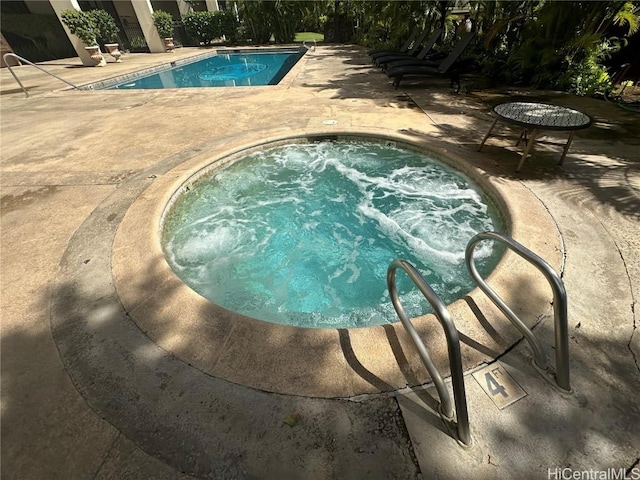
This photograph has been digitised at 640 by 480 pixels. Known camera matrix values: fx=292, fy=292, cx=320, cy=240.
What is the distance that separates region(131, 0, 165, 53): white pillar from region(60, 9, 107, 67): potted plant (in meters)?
5.37

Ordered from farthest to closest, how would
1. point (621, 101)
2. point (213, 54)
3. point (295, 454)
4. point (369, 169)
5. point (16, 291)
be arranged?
1. point (213, 54)
2. point (621, 101)
3. point (369, 169)
4. point (16, 291)
5. point (295, 454)

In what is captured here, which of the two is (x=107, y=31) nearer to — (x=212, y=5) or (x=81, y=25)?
(x=81, y=25)

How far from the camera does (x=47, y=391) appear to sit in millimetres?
2156

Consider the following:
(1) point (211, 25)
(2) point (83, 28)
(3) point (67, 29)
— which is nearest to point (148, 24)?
(1) point (211, 25)

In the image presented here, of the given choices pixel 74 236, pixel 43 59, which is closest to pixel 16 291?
pixel 74 236

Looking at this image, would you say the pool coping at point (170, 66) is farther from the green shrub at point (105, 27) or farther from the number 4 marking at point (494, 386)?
the number 4 marking at point (494, 386)

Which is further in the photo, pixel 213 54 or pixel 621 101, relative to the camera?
pixel 213 54

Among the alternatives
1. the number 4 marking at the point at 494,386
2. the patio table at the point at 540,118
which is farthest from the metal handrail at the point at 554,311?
the patio table at the point at 540,118

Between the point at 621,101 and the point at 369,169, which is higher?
the point at 621,101

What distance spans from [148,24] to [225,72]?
9.14 metres

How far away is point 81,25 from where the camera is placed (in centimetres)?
1552

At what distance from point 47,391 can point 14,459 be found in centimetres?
43

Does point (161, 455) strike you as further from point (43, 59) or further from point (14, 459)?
point (43, 59)

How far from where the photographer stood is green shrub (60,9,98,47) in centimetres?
1507
